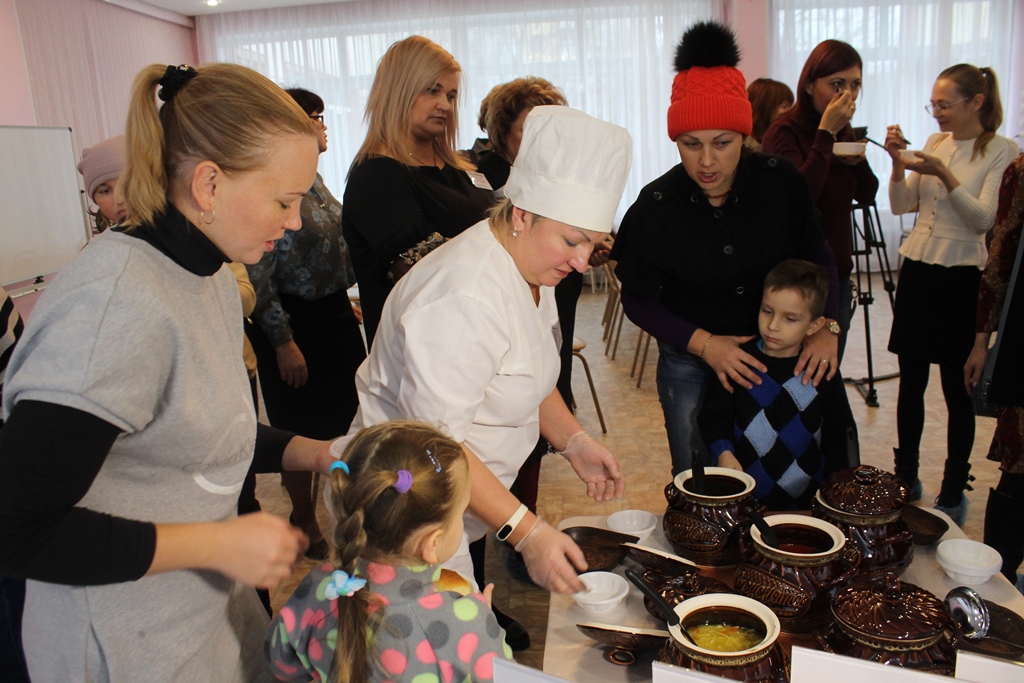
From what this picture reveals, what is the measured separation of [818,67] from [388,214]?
5.55 feet

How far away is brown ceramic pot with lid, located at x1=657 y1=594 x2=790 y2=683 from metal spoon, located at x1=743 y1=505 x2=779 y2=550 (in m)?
0.16

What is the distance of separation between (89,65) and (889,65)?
694 cm

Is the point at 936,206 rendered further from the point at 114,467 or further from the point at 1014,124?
the point at 1014,124

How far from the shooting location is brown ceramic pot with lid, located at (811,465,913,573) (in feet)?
3.79

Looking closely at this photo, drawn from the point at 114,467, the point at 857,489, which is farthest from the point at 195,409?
the point at 857,489

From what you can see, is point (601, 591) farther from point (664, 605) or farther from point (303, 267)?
point (303, 267)

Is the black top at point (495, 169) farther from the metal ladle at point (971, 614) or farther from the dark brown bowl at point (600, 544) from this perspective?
the metal ladle at point (971, 614)

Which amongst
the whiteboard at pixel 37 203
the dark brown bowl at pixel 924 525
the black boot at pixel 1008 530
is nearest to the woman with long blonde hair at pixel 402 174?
the dark brown bowl at pixel 924 525

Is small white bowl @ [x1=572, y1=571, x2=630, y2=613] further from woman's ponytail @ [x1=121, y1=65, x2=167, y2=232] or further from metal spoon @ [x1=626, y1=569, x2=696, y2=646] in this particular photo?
woman's ponytail @ [x1=121, y1=65, x2=167, y2=232]

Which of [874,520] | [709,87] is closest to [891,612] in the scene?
[874,520]

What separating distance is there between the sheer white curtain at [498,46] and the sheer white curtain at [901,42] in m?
0.77

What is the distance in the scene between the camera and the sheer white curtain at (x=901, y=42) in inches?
269

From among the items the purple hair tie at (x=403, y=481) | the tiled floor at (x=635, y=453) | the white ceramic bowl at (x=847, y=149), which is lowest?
the tiled floor at (x=635, y=453)

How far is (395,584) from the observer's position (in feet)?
3.42
